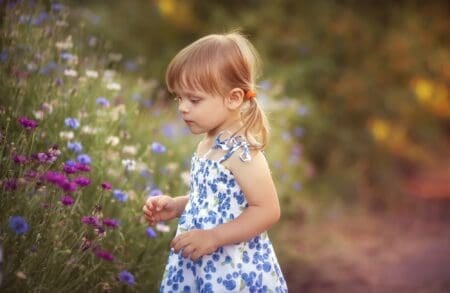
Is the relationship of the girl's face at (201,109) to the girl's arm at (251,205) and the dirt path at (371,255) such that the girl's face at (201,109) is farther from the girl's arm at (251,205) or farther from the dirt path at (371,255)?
the dirt path at (371,255)

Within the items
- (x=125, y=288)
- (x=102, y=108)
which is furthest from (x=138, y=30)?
(x=125, y=288)

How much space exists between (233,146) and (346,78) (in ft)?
18.0

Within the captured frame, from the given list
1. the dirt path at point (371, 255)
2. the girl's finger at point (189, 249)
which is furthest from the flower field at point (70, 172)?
the dirt path at point (371, 255)

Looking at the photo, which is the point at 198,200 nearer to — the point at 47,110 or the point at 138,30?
the point at 47,110

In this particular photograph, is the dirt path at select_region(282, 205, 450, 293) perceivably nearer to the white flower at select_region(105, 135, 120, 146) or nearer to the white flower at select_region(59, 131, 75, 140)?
the white flower at select_region(105, 135, 120, 146)

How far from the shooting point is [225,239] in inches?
89.1

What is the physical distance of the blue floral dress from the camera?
2379 mm

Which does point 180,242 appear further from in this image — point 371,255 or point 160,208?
point 371,255

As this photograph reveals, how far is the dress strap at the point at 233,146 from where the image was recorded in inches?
92.7

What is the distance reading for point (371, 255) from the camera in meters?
5.56

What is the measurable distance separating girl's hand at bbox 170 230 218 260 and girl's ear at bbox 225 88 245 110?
49 cm

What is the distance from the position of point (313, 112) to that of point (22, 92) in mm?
4308

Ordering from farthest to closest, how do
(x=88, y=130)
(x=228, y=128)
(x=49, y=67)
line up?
(x=49, y=67), (x=88, y=130), (x=228, y=128)

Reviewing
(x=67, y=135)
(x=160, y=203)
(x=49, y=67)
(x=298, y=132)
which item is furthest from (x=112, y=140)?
(x=298, y=132)
